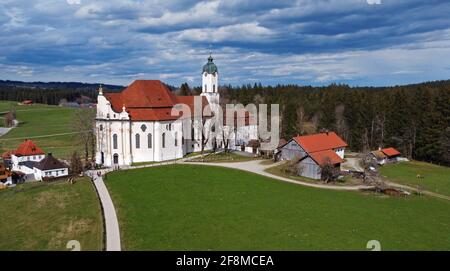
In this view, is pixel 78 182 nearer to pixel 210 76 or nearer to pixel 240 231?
pixel 240 231

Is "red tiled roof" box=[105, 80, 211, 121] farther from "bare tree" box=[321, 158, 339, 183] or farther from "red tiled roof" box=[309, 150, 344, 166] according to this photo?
"bare tree" box=[321, 158, 339, 183]

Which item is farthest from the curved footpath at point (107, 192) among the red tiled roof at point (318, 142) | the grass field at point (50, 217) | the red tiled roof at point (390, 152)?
the red tiled roof at point (390, 152)

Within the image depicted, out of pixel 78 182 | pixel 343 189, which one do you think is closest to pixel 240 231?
pixel 343 189

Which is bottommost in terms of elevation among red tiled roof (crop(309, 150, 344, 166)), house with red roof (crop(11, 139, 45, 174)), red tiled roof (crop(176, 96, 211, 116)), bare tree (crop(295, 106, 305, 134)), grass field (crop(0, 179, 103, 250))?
grass field (crop(0, 179, 103, 250))

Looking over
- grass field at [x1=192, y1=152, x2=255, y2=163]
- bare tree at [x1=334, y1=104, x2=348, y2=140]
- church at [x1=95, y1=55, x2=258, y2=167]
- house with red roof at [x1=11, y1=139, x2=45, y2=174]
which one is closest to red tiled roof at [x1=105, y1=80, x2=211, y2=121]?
church at [x1=95, y1=55, x2=258, y2=167]

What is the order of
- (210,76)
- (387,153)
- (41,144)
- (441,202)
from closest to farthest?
1. (441,202)
2. (387,153)
3. (210,76)
4. (41,144)

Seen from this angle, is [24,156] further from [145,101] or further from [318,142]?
[318,142]
